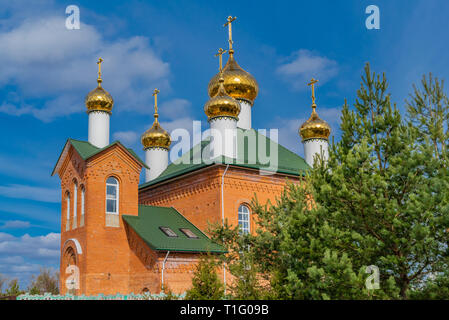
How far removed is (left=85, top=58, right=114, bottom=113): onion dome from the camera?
20031 millimetres

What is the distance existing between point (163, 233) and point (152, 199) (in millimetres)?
4782

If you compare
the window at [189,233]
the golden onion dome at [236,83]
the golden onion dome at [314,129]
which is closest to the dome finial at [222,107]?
the golden onion dome at [236,83]

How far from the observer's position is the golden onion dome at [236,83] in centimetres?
2348

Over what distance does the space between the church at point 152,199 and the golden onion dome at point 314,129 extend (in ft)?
7.58

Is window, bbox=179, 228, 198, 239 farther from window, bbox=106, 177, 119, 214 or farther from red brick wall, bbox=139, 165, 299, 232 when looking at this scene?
window, bbox=106, 177, 119, 214

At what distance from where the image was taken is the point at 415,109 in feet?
37.5

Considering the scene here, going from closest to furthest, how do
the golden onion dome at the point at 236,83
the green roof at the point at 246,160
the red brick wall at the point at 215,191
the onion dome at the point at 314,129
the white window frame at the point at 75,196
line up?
the white window frame at the point at 75,196
the red brick wall at the point at 215,191
the green roof at the point at 246,160
the golden onion dome at the point at 236,83
the onion dome at the point at 314,129

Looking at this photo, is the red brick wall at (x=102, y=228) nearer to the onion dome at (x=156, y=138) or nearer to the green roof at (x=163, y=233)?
the green roof at (x=163, y=233)

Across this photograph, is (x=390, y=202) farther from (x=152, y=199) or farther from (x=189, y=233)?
(x=152, y=199)

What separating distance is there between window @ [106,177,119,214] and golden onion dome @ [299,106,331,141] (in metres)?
10.5


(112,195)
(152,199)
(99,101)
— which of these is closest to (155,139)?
(152,199)

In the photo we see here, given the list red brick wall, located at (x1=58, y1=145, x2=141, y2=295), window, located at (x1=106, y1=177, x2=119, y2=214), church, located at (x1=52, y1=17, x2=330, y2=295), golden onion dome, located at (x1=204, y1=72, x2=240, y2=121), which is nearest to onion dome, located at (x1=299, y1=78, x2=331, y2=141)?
church, located at (x1=52, y1=17, x2=330, y2=295)

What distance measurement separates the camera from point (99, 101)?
20.0 m
